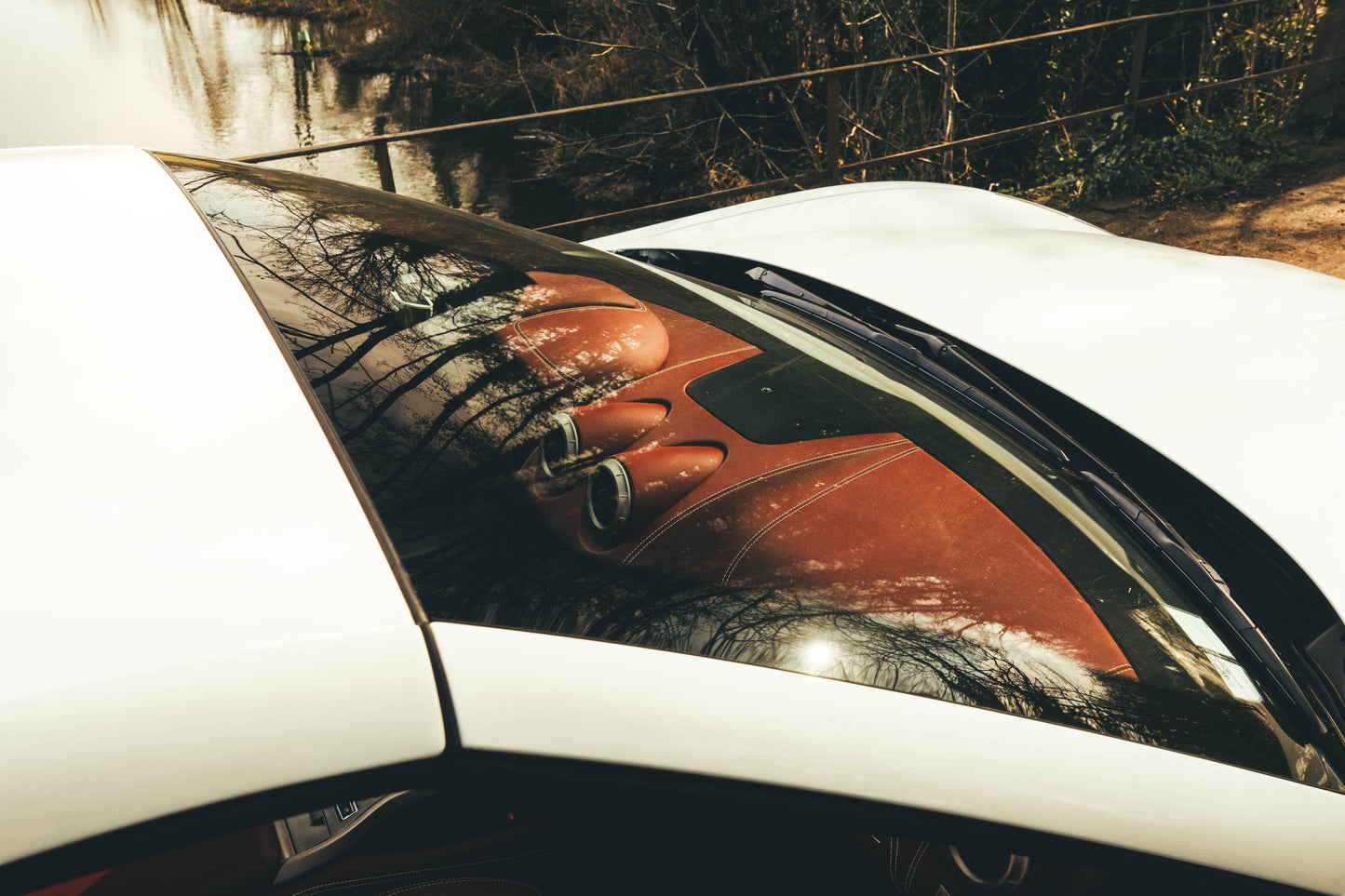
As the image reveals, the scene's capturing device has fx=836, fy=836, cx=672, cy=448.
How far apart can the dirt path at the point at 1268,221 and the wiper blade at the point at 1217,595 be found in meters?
4.56

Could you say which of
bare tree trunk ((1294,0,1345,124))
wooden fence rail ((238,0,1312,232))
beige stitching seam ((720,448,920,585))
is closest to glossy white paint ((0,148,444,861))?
beige stitching seam ((720,448,920,585))

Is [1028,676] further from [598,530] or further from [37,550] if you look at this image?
[37,550]

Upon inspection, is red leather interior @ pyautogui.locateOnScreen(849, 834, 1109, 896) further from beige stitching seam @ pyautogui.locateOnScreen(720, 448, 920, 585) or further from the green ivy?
the green ivy

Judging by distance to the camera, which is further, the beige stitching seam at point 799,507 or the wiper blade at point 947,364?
the wiper blade at point 947,364

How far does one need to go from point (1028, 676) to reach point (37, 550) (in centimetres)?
92

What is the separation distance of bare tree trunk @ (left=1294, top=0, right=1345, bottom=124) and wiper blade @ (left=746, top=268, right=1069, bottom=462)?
742 cm

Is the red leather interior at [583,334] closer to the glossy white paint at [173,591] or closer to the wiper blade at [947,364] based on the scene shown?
the glossy white paint at [173,591]

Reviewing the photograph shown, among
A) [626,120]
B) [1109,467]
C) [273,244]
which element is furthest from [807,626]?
[626,120]

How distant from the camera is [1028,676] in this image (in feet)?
2.96

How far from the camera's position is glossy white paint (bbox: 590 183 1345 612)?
1.29 m

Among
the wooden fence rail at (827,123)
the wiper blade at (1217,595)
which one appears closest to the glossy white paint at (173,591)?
the wiper blade at (1217,595)

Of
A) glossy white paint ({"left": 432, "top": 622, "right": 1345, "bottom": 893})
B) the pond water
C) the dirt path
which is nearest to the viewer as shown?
glossy white paint ({"left": 432, "top": 622, "right": 1345, "bottom": 893})

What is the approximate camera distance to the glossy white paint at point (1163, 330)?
129 cm

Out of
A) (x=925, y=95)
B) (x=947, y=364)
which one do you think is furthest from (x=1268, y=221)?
(x=947, y=364)
